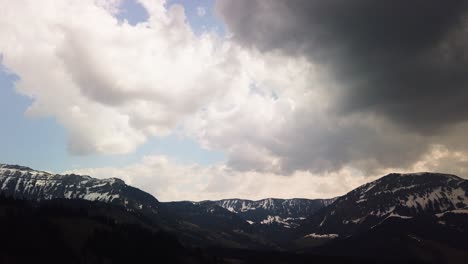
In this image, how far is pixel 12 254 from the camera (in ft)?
633

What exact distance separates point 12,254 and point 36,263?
39.7ft

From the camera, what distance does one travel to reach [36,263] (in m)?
193
